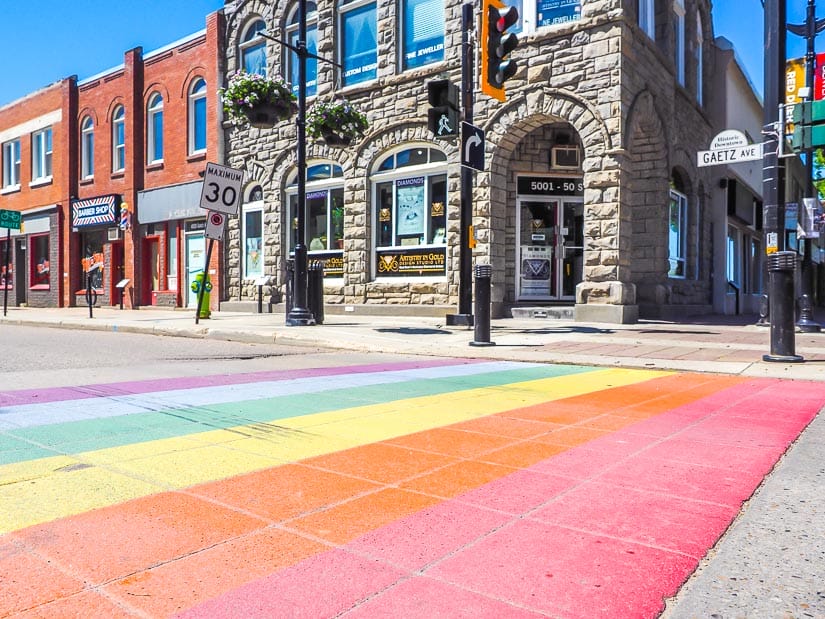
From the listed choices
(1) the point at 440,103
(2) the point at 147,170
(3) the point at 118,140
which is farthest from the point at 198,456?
(3) the point at 118,140

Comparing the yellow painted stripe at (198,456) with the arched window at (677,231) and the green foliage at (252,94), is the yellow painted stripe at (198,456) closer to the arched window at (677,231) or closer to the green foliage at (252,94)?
the green foliage at (252,94)

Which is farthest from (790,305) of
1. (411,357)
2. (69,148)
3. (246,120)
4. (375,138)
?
(69,148)

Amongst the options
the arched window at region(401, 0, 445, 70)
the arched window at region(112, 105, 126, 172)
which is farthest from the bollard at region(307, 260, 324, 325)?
the arched window at region(112, 105, 126, 172)

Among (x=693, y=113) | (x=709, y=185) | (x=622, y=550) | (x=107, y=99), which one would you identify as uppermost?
(x=107, y=99)

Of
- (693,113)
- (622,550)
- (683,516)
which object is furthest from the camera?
(693,113)

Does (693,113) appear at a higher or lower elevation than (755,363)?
higher

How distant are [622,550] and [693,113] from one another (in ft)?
62.1

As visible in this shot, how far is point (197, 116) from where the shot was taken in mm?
21406

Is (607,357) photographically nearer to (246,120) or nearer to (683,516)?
(683,516)

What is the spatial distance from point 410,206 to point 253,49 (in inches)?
318

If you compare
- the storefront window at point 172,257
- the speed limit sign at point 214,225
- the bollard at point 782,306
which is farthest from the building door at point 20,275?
the bollard at point 782,306

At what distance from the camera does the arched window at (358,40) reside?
56.2ft

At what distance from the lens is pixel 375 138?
16688 mm

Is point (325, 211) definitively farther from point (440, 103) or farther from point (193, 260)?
point (440, 103)
